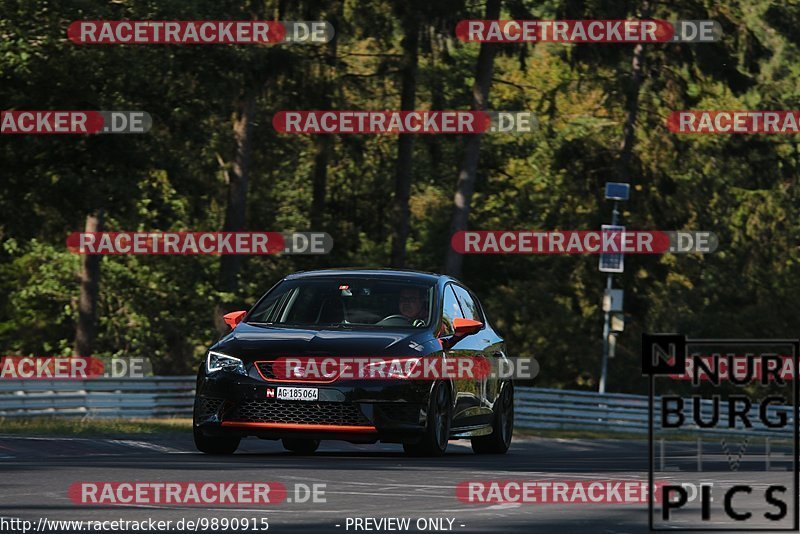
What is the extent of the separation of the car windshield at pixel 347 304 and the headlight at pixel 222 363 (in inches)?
37.6

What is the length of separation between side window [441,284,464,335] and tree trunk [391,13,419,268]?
90.0ft

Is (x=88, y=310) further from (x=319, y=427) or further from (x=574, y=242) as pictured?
(x=319, y=427)

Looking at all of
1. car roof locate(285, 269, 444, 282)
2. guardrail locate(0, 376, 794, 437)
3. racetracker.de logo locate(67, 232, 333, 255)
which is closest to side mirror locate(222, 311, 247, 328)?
car roof locate(285, 269, 444, 282)

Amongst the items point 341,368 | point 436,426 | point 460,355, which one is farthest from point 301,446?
point 341,368

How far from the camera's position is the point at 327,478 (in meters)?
13.3

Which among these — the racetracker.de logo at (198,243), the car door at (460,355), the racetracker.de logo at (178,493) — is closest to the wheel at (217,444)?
the car door at (460,355)

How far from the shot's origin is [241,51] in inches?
1425

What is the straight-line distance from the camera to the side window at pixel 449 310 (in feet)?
55.6

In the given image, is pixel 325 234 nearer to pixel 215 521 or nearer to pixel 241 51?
pixel 241 51

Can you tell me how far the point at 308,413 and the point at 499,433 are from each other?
3998 millimetres

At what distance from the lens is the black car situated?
1548 cm

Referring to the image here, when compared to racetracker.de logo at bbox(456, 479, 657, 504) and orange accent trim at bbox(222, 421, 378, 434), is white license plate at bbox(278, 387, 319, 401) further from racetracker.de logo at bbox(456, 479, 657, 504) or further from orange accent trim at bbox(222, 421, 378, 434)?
racetracker.de logo at bbox(456, 479, 657, 504)

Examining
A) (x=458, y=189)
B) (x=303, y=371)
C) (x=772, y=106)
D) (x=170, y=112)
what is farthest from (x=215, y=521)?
(x=772, y=106)

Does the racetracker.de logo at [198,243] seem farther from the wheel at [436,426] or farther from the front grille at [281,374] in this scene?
the front grille at [281,374]
